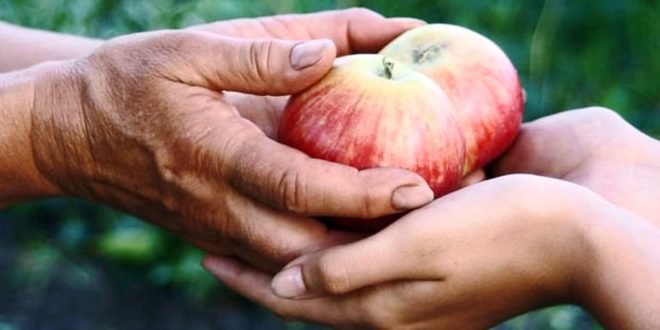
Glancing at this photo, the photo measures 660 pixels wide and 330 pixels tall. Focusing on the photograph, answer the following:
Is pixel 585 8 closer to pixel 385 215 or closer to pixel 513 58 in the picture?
pixel 513 58

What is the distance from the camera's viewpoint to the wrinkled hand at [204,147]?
1465 millimetres

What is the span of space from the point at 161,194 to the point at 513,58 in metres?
1.29

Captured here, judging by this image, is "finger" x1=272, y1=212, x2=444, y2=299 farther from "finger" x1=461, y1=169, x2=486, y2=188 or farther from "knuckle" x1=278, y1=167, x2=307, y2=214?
"finger" x1=461, y1=169, x2=486, y2=188

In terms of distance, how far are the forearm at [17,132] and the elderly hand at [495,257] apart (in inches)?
19.7

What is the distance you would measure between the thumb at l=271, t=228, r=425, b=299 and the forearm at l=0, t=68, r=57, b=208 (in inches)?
19.8

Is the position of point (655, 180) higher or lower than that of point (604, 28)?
higher

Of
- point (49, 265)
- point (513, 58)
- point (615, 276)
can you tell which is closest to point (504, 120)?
point (615, 276)

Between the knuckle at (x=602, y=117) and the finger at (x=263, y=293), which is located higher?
the knuckle at (x=602, y=117)

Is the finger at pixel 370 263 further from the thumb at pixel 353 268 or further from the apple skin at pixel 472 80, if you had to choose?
the apple skin at pixel 472 80

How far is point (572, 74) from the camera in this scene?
8.95 feet

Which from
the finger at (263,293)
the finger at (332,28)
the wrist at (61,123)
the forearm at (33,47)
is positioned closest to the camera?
the finger at (263,293)

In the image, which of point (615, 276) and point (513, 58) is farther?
point (513, 58)

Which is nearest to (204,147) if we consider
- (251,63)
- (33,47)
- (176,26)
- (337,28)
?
(251,63)

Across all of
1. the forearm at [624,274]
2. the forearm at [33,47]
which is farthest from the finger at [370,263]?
the forearm at [33,47]
